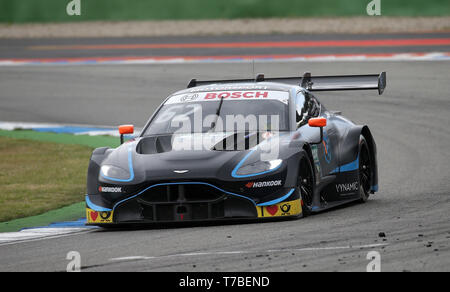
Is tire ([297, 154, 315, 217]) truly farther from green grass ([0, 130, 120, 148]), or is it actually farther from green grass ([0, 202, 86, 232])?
green grass ([0, 130, 120, 148])

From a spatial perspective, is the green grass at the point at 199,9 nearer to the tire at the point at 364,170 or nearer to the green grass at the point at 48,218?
the tire at the point at 364,170

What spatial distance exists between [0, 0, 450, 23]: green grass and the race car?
2199 centimetres

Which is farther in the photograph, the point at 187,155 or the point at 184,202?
the point at 187,155

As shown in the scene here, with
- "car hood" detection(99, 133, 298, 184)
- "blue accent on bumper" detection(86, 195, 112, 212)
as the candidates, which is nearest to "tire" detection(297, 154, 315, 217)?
"car hood" detection(99, 133, 298, 184)

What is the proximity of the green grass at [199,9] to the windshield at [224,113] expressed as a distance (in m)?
22.6

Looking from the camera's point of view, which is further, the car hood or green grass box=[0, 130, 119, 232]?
green grass box=[0, 130, 119, 232]

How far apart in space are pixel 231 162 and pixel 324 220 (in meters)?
0.95

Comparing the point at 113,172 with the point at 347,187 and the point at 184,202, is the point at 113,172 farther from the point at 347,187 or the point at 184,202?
the point at 347,187

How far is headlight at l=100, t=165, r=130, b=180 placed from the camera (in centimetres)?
851

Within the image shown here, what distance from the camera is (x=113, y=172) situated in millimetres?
8617

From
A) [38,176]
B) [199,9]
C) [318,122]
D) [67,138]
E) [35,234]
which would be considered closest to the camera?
[35,234]

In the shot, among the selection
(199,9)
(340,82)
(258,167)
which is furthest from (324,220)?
(199,9)

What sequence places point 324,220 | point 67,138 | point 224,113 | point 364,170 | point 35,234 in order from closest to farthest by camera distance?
point 324,220 → point 35,234 → point 224,113 → point 364,170 → point 67,138
